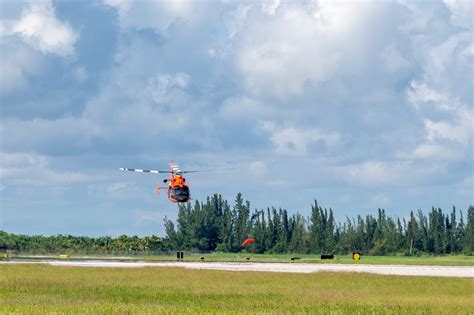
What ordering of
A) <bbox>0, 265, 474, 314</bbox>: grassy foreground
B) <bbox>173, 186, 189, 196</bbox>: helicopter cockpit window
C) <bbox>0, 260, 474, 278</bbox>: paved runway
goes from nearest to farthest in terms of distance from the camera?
<bbox>0, 265, 474, 314</bbox>: grassy foreground < <bbox>0, 260, 474, 278</bbox>: paved runway < <bbox>173, 186, 189, 196</bbox>: helicopter cockpit window

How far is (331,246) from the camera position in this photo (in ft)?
625

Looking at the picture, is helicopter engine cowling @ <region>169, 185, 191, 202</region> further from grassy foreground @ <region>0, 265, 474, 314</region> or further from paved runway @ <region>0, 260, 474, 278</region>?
grassy foreground @ <region>0, 265, 474, 314</region>

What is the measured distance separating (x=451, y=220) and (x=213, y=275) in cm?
11719

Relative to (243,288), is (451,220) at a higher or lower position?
higher

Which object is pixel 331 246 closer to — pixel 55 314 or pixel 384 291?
pixel 384 291

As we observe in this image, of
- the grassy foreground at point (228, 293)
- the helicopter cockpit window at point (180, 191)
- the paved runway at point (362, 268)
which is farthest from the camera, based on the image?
the helicopter cockpit window at point (180, 191)

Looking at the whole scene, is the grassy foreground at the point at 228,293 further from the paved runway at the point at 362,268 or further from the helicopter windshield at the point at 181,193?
the helicopter windshield at the point at 181,193

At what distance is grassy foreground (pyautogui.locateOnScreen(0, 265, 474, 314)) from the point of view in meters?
49.0

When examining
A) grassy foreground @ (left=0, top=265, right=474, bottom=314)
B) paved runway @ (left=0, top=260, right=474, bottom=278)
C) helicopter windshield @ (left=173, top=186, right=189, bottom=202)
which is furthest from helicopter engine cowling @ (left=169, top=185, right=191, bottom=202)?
grassy foreground @ (left=0, top=265, right=474, bottom=314)

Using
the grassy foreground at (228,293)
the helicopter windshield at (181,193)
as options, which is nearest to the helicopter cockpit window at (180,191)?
the helicopter windshield at (181,193)

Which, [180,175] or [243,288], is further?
[180,175]

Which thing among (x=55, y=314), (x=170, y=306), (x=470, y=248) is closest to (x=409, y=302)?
(x=170, y=306)

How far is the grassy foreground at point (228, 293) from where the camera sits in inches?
1929

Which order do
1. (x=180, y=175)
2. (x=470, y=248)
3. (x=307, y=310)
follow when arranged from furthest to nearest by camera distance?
1. (x=470, y=248)
2. (x=180, y=175)
3. (x=307, y=310)
